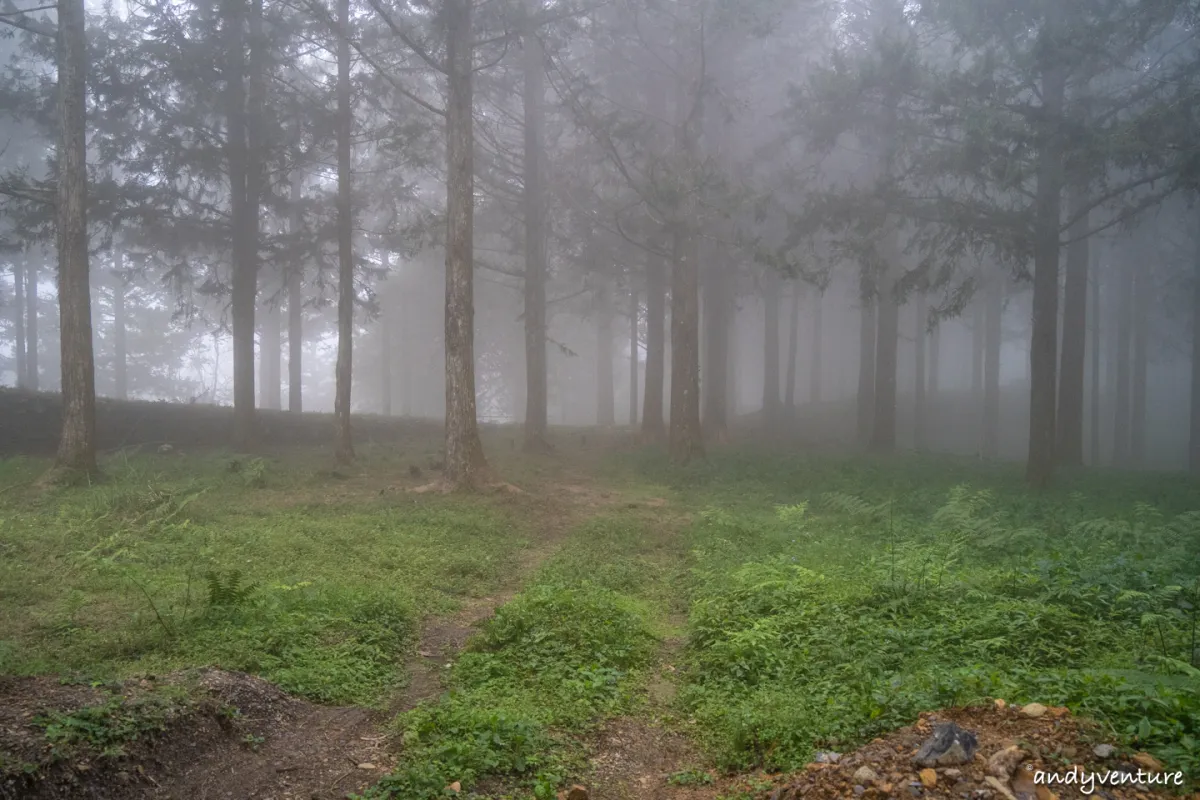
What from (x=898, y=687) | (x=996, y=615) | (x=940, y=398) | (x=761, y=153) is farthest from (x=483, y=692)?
(x=940, y=398)

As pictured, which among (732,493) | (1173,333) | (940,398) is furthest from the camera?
(940,398)

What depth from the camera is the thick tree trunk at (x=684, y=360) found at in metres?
19.7

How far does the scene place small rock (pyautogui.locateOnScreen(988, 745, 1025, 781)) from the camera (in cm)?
397

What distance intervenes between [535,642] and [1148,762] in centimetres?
435

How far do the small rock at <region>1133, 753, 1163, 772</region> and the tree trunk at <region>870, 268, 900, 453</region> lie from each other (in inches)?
783

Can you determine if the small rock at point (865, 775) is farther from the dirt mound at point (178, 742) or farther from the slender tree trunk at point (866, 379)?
the slender tree trunk at point (866, 379)

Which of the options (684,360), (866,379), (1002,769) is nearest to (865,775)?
(1002,769)

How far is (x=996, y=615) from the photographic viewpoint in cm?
648

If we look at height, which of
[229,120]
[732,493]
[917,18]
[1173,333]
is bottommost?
[732,493]

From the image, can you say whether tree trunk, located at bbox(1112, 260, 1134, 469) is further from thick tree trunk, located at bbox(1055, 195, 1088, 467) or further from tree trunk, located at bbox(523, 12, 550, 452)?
tree trunk, located at bbox(523, 12, 550, 452)

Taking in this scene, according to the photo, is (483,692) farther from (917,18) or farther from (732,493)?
(917,18)

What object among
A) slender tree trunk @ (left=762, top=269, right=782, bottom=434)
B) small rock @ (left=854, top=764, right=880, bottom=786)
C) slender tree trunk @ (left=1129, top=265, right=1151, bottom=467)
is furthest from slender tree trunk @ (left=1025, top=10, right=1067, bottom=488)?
slender tree trunk @ (left=1129, top=265, right=1151, bottom=467)

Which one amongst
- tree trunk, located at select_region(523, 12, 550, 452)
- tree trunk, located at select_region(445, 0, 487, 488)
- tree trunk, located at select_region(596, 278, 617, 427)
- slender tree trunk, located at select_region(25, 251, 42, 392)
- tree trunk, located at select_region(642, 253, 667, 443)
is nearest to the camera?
tree trunk, located at select_region(445, 0, 487, 488)

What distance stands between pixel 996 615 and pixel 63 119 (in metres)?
15.3
